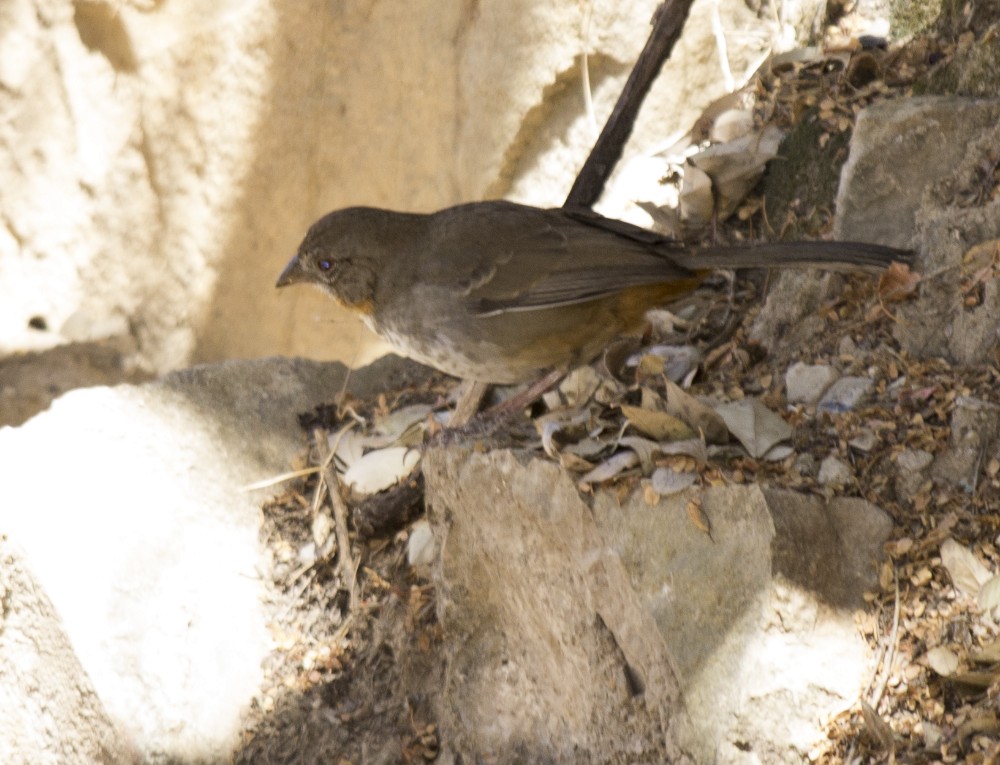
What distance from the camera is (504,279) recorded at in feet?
10.1

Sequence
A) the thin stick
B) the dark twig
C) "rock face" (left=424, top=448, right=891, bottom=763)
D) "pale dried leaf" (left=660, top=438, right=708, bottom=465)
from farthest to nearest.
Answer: the dark twig < the thin stick < "pale dried leaf" (left=660, top=438, right=708, bottom=465) < "rock face" (left=424, top=448, right=891, bottom=763)

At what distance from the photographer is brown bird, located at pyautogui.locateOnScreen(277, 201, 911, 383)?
9.83 feet

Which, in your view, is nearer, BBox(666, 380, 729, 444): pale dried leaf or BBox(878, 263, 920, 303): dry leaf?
BBox(666, 380, 729, 444): pale dried leaf

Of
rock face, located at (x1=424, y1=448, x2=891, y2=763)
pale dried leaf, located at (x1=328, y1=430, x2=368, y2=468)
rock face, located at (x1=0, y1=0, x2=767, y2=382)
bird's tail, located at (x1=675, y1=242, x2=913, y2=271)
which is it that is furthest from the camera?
rock face, located at (x1=0, y1=0, x2=767, y2=382)

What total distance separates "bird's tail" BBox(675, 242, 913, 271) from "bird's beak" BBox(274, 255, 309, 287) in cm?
126

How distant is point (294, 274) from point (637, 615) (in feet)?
5.06

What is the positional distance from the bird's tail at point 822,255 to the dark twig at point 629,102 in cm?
102

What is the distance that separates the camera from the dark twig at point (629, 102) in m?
3.78

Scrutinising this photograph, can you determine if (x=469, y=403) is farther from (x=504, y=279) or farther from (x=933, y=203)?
(x=933, y=203)

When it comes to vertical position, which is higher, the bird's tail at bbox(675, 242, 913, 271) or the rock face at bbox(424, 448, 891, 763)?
the bird's tail at bbox(675, 242, 913, 271)

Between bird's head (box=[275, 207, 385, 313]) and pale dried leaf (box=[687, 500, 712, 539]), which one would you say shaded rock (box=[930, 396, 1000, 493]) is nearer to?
pale dried leaf (box=[687, 500, 712, 539])

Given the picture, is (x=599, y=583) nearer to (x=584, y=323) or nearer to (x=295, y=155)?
(x=584, y=323)

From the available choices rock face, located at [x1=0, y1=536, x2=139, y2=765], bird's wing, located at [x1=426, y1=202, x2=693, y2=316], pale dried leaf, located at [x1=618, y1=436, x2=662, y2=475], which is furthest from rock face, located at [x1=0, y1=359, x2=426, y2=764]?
pale dried leaf, located at [x1=618, y1=436, x2=662, y2=475]

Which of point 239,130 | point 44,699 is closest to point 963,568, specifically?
point 44,699
